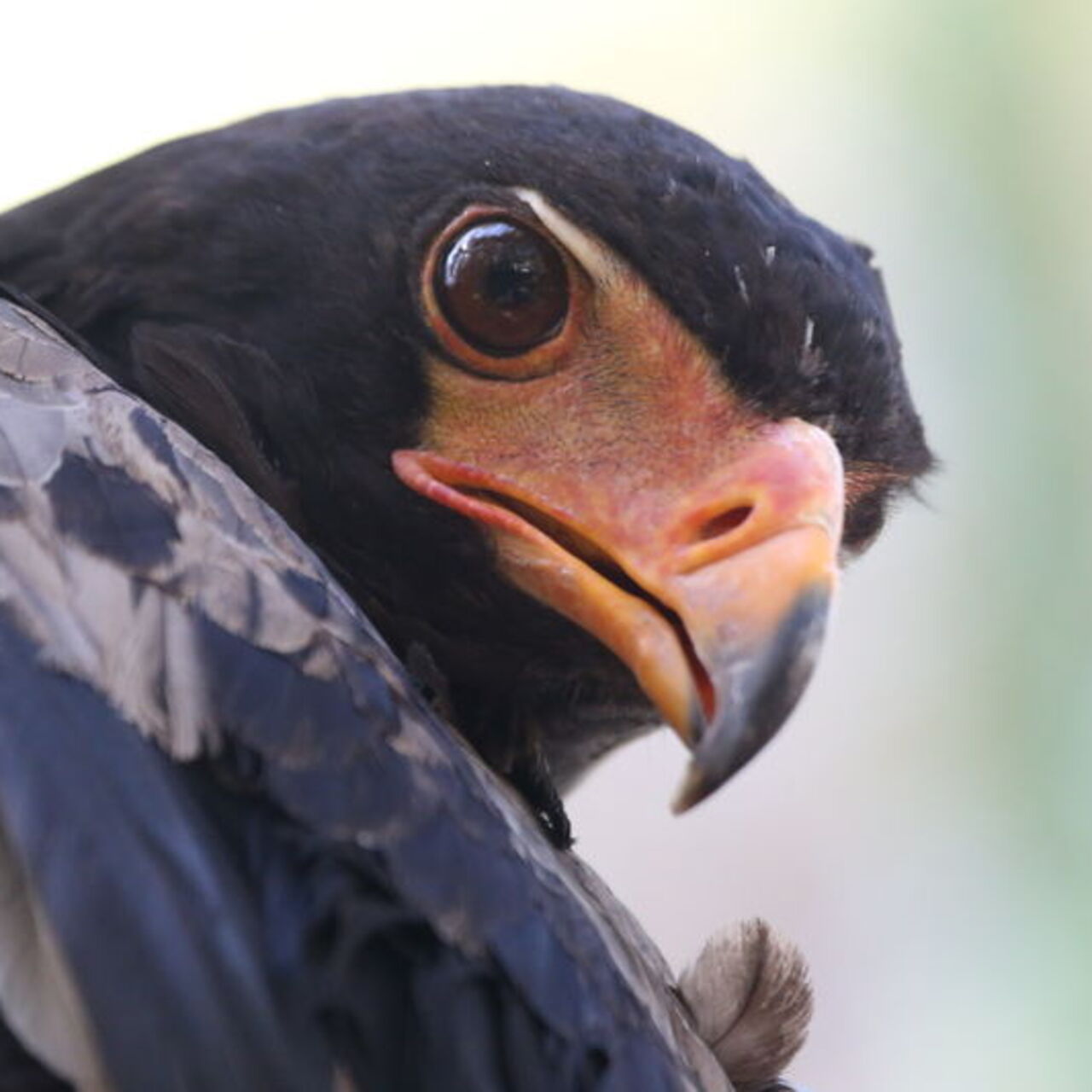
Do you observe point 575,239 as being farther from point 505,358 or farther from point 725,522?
point 725,522

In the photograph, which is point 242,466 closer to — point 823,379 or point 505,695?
point 505,695

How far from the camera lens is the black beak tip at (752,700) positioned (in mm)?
Answer: 1898

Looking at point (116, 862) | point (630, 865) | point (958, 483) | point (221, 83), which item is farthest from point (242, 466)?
point (958, 483)

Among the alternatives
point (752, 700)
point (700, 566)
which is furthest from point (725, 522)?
point (752, 700)

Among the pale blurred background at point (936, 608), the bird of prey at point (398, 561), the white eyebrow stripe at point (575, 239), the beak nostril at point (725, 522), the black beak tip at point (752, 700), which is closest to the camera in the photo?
the bird of prey at point (398, 561)

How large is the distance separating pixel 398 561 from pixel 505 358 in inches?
9.0

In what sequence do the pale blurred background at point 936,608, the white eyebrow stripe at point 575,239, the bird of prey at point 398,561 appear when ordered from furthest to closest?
the pale blurred background at point 936,608
the white eyebrow stripe at point 575,239
the bird of prey at point 398,561

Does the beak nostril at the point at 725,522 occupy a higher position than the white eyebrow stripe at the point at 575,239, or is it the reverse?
the white eyebrow stripe at the point at 575,239

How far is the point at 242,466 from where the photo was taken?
2211mm

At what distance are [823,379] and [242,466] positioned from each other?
0.57 meters

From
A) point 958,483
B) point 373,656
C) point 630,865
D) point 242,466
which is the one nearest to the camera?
point 373,656

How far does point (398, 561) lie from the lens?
2.30 meters

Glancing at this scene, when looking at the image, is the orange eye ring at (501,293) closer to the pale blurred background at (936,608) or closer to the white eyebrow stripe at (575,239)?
the white eyebrow stripe at (575,239)

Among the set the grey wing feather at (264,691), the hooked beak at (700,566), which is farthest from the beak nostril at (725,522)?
the grey wing feather at (264,691)
